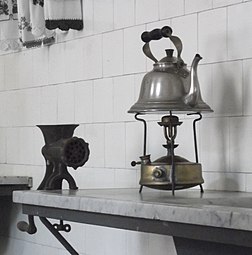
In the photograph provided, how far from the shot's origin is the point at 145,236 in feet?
7.70

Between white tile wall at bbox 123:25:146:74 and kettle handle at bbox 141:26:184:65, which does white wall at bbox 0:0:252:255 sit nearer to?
white tile wall at bbox 123:25:146:74

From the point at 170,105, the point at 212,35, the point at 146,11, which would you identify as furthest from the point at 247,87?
the point at 146,11

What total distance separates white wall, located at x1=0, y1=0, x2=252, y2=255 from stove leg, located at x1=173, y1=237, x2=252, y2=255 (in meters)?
0.23

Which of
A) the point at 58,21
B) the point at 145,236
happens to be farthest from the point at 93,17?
the point at 145,236

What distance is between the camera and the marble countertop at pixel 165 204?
4.55 feet

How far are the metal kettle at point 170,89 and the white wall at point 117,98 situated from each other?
0.23 meters

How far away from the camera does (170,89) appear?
1.81 meters

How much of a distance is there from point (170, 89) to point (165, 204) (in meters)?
0.39

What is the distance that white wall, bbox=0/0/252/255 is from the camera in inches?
80.4

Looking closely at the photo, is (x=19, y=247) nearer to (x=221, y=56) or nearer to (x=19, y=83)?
(x=19, y=83)

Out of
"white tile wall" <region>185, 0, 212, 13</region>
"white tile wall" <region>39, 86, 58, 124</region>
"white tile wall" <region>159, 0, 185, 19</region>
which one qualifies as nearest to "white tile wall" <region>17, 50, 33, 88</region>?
"white tile wall" <region>39, 86, 58, 124</region>

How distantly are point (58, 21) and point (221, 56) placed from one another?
0.80 meters

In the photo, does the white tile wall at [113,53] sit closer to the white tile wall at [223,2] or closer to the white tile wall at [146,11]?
the white tile wall at [146,11]

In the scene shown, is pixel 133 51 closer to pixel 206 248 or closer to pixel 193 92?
pixel 193 92
